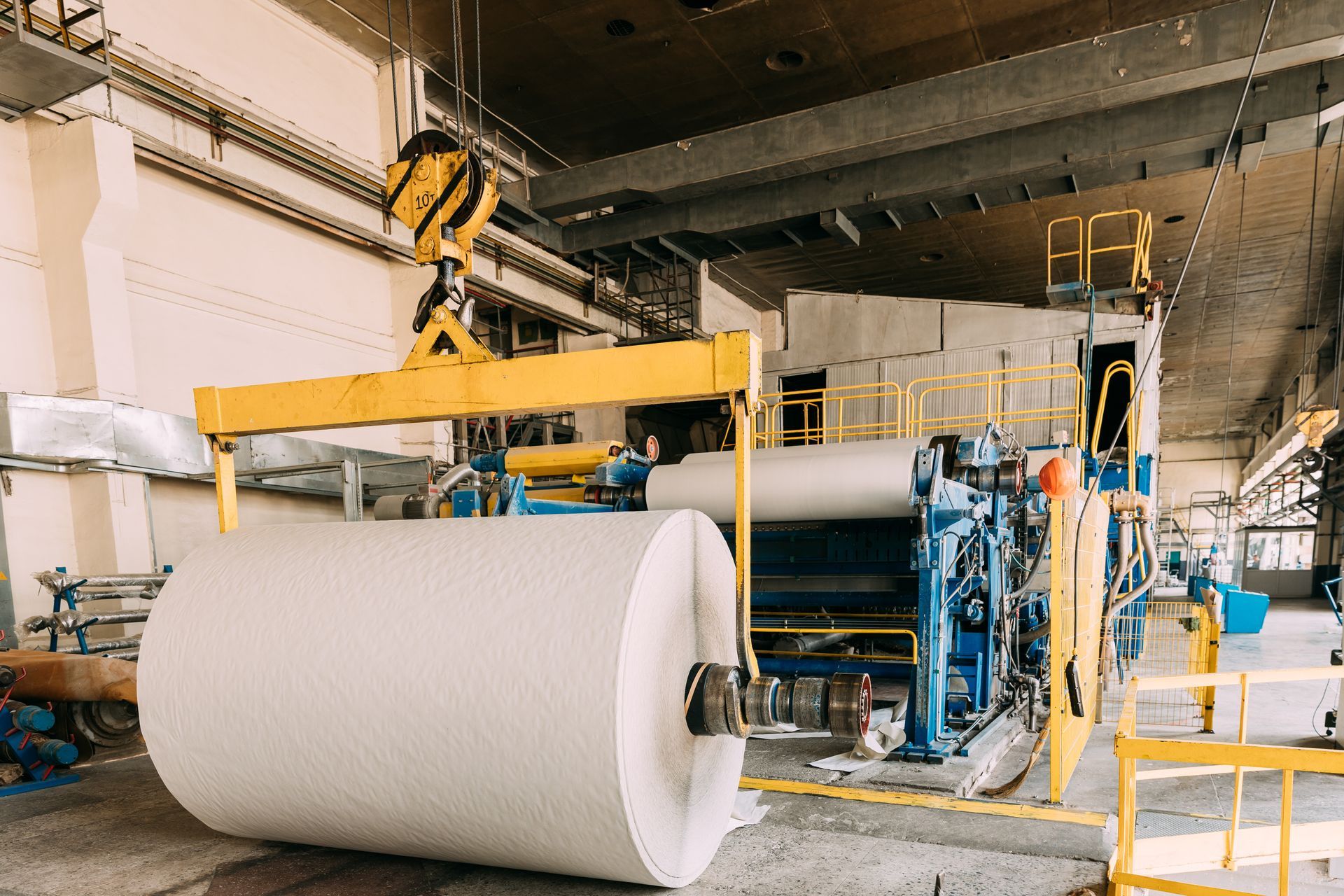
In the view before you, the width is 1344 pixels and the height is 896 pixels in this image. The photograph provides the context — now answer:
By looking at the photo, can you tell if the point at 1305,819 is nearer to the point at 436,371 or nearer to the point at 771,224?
the point at 436,371

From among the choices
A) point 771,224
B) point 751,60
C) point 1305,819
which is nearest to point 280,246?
point 771,224

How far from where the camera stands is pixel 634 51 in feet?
30.6

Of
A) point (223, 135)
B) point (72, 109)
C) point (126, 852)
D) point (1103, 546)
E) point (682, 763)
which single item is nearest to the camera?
point (682, 763)

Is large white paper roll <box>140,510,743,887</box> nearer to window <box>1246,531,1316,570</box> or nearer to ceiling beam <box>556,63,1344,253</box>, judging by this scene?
ceiling beam <box>556,63,1344,253</box>

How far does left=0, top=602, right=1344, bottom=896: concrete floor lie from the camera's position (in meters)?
2.19

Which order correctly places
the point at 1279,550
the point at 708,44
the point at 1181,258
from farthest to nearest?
the point at 1279,550
the point at 1181,258
the point at 708,44

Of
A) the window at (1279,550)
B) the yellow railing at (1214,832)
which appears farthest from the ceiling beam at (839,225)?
the window at (1279,550)

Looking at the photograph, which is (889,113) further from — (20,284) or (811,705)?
(20,284)

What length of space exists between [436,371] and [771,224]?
22.6 ft

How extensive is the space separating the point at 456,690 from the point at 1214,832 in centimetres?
282

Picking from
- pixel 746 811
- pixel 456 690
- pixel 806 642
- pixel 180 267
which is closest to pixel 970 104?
pixel 806 642

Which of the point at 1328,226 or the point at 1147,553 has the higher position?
the point at 1328,226

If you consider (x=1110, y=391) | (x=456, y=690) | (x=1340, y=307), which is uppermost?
(x=1340, y=307)

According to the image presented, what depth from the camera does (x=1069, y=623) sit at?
3.76m
